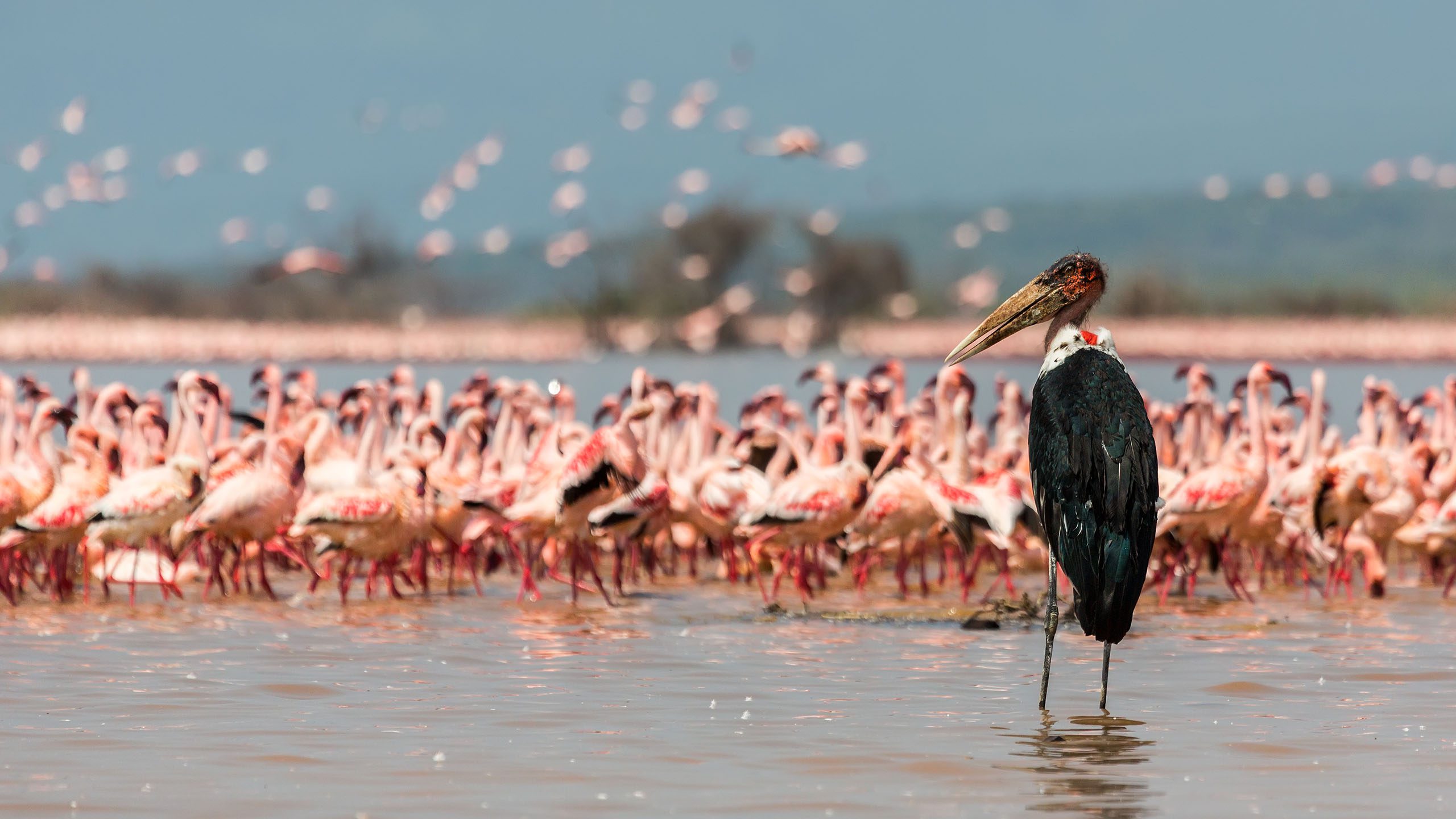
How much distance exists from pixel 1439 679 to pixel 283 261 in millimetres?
25306

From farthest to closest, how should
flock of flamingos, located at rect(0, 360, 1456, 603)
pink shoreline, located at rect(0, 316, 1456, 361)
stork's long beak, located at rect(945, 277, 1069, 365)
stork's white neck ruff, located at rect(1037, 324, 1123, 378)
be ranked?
pink shoreline, located at rect(0, 316, 1456, 361), flock of flamingos, located at rect(0, 360, 1456, 603), stork's long beak, located at rect(945, 277, 1069, 365), stork's white neck ruff, located at rect(1037, 324, 1123, 378)

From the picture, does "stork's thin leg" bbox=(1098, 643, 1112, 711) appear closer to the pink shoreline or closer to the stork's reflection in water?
the stork's reflection in water

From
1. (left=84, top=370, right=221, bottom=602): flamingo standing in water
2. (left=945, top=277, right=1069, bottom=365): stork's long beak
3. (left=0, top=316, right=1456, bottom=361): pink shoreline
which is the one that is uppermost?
(left=0, top=316, right=1456, bottom=361): pink shoreline

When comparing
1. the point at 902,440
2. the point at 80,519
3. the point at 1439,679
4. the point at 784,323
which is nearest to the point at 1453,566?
the point at 902,440

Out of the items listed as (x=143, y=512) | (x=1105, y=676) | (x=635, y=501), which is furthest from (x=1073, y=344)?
(x=143, y=512)

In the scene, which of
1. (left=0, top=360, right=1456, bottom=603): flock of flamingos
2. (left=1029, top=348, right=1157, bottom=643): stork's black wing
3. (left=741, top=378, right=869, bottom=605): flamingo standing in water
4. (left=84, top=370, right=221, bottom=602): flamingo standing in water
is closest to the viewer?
(left=1029, top=348, right=1157, bottom=643): stork's black wing

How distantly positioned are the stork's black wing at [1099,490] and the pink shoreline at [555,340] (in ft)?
281

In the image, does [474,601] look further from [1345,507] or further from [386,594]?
[1345,507]

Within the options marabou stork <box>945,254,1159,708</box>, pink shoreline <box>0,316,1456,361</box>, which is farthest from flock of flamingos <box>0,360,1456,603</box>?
pink shoreline <box>0,316,1456,361</box>

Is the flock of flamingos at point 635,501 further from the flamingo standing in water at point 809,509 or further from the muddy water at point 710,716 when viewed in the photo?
the muddy water at point 710,716

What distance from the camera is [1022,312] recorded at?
941 cm

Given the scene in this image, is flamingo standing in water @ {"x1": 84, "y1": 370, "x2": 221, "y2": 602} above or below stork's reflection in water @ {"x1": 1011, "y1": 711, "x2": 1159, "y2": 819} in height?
above

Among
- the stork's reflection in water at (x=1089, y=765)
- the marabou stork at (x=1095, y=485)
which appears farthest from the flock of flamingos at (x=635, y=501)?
the stork's reflection in water at (x=1089, y=765)

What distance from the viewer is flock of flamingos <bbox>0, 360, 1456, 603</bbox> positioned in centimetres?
1334
